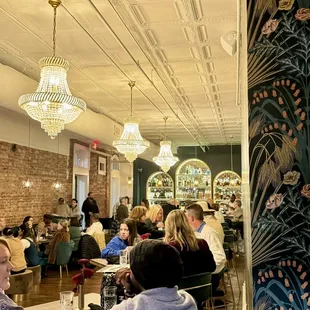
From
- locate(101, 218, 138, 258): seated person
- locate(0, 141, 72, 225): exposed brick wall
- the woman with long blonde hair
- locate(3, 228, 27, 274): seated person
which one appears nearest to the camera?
Result: the woman with long blonde hair

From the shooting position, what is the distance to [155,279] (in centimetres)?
187

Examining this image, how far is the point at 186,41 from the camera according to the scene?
19.5 ft

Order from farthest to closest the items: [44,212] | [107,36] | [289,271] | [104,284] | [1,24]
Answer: [44,212]
[107,36]
[1,24]
[104,284]
[289,271]

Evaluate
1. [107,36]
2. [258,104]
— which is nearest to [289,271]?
[258,104]

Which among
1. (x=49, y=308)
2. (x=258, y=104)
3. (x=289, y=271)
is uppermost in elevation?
(x=258, y=104)

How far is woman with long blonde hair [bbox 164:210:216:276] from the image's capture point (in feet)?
12.2

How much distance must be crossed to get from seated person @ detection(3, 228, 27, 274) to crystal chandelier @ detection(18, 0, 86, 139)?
189cm

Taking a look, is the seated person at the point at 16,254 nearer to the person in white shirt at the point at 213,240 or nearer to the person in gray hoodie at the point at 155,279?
the person in white shirt at the point at 213,240

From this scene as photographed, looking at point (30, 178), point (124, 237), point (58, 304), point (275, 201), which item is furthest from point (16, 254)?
point (275, 201)

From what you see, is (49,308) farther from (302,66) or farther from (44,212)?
(44,212)

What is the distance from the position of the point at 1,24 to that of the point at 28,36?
0.47 metres

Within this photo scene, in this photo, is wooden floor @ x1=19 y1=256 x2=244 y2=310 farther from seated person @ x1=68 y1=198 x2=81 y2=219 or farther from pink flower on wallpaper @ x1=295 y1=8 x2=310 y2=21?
pink flower on wallpaper @ x1=295 y1=8 x2=310 y2=21

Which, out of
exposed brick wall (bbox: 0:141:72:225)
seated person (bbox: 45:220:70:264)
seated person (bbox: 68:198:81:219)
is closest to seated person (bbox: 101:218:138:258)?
seated person (bbox: 45:220:70:264)

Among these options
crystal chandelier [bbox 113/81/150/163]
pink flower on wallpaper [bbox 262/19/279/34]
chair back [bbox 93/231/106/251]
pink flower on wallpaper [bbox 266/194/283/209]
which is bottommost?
chair back [bbox 93/231/106/251]
